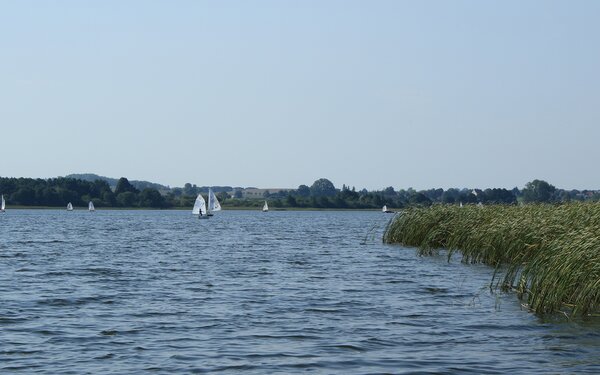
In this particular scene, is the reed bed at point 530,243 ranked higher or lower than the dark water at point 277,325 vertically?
higher

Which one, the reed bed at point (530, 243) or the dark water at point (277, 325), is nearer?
the dark water at point (277, 325)

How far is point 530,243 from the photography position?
2995 cm

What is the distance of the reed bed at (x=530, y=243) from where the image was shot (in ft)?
68.0

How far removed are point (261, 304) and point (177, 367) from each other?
9019mm

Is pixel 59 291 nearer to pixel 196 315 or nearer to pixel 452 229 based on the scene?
pixel 196 315

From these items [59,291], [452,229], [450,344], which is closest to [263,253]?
[452,229]

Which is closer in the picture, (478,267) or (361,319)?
(361,319)

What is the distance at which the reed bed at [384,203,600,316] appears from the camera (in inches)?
816

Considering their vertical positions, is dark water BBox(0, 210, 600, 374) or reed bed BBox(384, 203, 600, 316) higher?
reed bed BBox(384, 203, 600, 316)

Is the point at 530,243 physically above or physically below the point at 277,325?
above

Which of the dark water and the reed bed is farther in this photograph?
the reed bed

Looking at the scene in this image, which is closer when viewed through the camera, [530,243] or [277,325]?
[277,325]

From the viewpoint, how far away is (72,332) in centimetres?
2003

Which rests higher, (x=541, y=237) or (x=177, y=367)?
(x=541, y=237)
